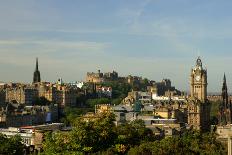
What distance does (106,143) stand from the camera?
6669cm

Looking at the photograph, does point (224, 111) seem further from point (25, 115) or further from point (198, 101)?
point (25, 115)

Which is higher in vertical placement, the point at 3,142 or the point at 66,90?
the point at 66,90

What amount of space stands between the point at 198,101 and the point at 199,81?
1117 cm

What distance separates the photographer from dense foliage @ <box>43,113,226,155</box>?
61438 millimetres

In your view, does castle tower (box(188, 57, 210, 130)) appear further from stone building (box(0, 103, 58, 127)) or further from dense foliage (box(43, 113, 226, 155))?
dense foliage (box(43, 113, 226, 155))

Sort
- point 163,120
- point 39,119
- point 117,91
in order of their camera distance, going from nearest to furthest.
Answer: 1. point 163,120
2. point 39,119
3. point 117,91

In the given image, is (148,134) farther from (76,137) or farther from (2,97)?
(2,97)

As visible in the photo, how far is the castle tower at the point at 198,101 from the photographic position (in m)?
118

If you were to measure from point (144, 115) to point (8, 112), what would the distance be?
29.2 metres

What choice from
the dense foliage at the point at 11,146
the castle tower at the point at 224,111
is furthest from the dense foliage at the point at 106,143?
the castle tower at the point at 224,111

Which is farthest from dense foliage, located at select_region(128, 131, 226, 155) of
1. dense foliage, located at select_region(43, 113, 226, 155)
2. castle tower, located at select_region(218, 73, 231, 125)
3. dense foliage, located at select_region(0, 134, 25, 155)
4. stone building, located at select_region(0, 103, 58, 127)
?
stone building, located at select_region(0, 103, 58, 127)

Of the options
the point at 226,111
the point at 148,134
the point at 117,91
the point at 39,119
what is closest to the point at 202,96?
the point at 226,111

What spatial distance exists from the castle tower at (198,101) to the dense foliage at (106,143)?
4434cm

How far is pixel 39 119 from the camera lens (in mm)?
127062
